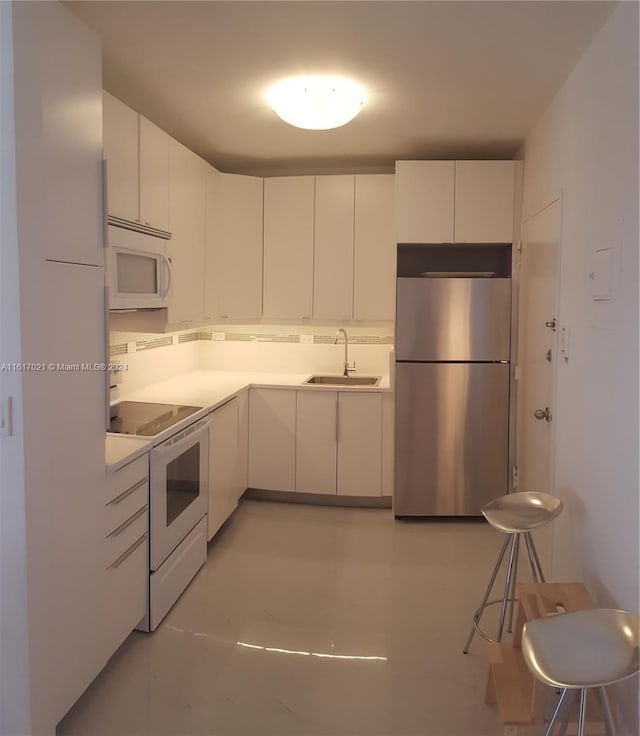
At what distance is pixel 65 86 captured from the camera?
1.90 m

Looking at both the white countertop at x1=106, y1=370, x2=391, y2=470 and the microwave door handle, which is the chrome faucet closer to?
the white countertop at x1=106, y1=370, x2=391, y2=470

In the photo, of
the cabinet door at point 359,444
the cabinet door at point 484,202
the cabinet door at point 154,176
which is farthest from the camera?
the cabinet door at point 359,444

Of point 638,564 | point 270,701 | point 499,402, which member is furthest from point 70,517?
point 499,402

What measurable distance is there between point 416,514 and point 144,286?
225 cm

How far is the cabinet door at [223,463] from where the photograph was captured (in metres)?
3.32

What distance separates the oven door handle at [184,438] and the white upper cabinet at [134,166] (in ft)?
3.35

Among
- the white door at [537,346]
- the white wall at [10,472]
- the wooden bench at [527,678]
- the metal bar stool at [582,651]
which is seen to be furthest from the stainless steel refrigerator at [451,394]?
the white wall at [10,472]

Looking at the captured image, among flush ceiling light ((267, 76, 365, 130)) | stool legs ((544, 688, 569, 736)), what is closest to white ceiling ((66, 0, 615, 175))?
flush ceiling light ((267, 76, 365, 130))

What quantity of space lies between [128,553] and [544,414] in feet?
6.66

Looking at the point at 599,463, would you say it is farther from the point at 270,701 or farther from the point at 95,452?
the point at 95,452

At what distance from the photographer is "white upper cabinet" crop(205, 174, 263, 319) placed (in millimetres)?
4094

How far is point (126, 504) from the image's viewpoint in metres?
2.30

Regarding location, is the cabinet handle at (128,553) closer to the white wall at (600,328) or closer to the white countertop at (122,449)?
the white countertop at (122,449)

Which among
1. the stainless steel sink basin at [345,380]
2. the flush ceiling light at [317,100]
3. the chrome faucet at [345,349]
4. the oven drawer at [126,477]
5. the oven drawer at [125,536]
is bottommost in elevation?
the oven drawer at [125,536]
